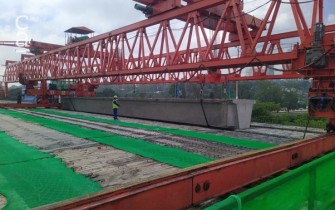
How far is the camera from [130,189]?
9.40 ft

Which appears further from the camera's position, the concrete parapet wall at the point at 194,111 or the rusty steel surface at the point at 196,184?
the concrete parapet wall at the point at 194,111

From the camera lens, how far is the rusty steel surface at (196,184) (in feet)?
8.43

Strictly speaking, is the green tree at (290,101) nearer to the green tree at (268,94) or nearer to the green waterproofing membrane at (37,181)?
the green tree at (268,94)

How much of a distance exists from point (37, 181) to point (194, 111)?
912 cm

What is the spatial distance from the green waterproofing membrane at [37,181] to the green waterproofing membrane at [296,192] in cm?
255

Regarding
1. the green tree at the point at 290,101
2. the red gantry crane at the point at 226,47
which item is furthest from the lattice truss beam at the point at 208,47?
the green tree at the point at 290,101

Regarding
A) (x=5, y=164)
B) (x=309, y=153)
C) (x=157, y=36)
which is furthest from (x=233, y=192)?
(x=157, y=36)

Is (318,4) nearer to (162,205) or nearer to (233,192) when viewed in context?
(233,192)

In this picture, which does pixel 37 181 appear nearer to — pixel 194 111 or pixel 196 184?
pixel 196 184

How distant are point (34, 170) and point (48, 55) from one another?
21.8 metres

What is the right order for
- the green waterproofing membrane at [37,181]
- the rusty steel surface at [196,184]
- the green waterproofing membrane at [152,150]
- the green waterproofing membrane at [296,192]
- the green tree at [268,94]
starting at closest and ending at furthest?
the green waterproofing membrane at [296,192], the rusty steel surface at [196,184], the green waterproofing membrane at [37,181], the green waterproofing membrane at [152,150], the green tree at [268,94]

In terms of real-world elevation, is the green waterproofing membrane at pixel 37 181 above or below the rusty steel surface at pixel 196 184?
below

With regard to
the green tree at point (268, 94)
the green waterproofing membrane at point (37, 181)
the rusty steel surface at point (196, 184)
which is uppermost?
the green tree at point (268, 94)

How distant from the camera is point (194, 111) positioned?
1296 cm
